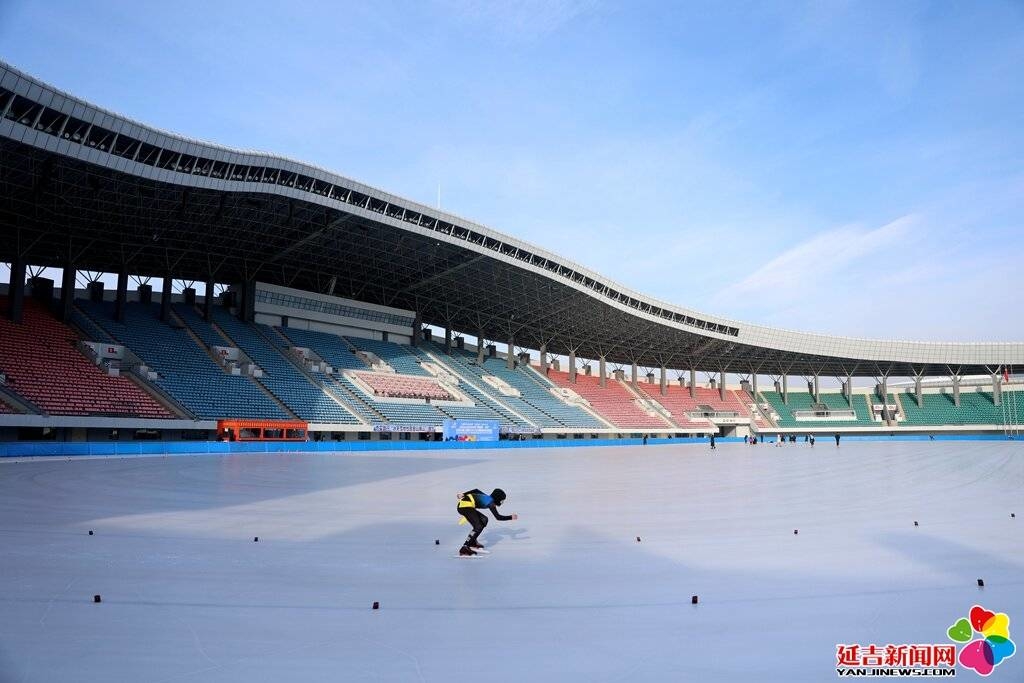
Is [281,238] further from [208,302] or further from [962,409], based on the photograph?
[962,409]

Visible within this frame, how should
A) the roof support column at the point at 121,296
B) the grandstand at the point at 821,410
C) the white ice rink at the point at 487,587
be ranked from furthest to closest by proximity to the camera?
1. the grandstand at the point at 821,410
2. the roof support column at the point at 121,296
3. the white ice rink at the point at 487,587

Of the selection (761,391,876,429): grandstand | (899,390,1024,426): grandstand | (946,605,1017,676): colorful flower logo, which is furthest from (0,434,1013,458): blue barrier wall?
(899,390,1024,426): grandstand

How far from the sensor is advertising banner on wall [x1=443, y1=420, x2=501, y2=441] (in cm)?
5703

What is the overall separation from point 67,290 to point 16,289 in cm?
299

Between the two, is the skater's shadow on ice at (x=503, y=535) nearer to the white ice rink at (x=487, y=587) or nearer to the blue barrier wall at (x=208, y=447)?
the white ice rink at (x=487, y=587)

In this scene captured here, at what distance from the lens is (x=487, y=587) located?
7.29 metres

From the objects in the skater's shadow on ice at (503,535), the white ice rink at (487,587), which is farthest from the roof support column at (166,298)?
the skater's shadow on ice at (503,535)

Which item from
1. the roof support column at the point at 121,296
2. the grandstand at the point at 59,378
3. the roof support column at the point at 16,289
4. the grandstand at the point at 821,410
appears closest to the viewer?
the grandstand at the point at 59,378

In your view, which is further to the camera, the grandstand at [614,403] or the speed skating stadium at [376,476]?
the grandstand at [614,403]

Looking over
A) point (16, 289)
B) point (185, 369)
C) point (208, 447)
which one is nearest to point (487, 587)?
point (208, 447)

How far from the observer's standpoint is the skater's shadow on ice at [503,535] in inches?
405

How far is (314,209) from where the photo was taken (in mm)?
45250

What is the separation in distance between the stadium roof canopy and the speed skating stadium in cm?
26

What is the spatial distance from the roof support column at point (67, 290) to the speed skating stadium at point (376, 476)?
0.14m
